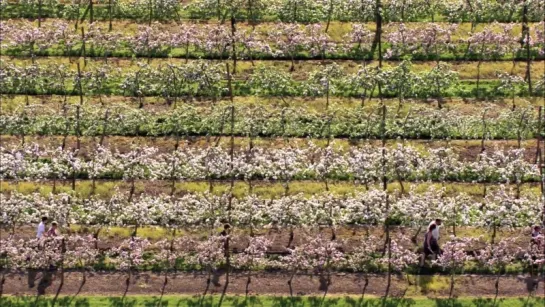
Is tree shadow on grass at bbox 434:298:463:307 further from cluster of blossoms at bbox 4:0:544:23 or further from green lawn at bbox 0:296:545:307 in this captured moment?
cluster of blossoms at bbox 4:0:544:23

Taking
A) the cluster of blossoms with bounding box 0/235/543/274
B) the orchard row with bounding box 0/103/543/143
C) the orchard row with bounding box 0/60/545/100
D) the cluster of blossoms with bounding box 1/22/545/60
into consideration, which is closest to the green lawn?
the cluster of blossoms with bounding box 0/235/543/274

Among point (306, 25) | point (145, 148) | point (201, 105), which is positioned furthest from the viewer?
point (306, 25)

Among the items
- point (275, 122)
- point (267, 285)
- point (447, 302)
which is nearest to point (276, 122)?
point (275, 122)

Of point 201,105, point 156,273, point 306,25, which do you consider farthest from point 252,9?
point 156,273

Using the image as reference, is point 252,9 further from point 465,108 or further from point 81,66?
point 465,108

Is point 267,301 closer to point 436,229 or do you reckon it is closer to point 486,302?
point 436,229

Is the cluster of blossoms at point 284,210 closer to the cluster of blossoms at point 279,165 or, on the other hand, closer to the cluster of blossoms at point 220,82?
the cluster of blossoms at point 279,165

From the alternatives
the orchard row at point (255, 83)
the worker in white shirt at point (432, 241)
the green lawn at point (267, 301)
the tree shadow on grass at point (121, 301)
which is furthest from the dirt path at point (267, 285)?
the orchard row at point (255, 83)
